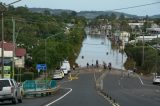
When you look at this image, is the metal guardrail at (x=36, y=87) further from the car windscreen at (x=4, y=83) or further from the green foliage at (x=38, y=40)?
the green foliage at (x=38, y=40)

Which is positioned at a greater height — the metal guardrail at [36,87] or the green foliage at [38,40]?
the green foliage at [38,40]

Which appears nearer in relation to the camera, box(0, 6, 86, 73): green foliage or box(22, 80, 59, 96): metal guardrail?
box(22, 80, 59, 96): metal guardrail

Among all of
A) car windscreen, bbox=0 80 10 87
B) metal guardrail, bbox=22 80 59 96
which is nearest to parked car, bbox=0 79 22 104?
car windscreen, bbox=0 80 10 87

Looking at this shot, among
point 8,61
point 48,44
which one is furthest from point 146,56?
point 8,61

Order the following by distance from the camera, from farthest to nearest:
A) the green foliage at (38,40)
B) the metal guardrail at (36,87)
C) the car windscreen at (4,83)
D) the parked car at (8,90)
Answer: the green foliage at (38,40), the metal guardrail at (36,87), the car windscreen at (4,83), the parked car at (8,90)

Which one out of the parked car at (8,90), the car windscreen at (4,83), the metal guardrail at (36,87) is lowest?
the metal guardrail at (36,87)

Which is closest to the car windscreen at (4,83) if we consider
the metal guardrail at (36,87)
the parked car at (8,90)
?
the parked car at (8,90)

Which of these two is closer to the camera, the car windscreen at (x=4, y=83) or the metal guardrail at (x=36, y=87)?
the car windscreen at (x=4, y=83)

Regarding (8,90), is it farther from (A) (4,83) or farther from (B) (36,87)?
(B) (36,87)

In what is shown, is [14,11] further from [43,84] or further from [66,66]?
[43,84]

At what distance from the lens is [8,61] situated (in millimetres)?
106500

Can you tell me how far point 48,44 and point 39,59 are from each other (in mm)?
7904

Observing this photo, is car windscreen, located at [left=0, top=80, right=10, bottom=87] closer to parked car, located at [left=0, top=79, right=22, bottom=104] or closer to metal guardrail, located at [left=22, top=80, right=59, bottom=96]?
parked car, located at [left=0, top=79, right=22, bottom=104]

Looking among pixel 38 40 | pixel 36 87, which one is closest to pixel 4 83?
pixel 36 87
